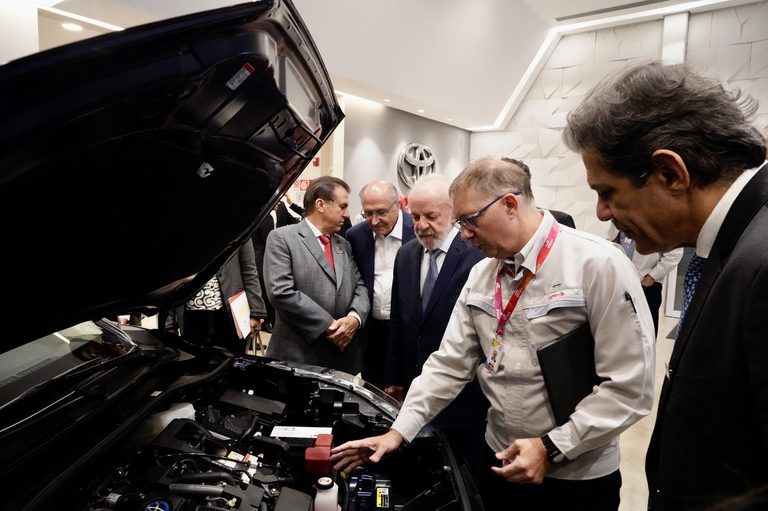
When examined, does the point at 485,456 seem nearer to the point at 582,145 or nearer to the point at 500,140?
the point at 582,145

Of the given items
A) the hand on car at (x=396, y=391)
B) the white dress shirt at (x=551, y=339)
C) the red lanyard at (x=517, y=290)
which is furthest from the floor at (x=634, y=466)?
the red lanyard at (x=517, y=290)

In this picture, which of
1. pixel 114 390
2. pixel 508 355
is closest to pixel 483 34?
pixel 508 355

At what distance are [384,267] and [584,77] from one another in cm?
678

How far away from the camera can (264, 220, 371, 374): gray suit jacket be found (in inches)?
100

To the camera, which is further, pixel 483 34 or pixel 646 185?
pixel 483 34

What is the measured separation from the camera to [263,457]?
4.69ft

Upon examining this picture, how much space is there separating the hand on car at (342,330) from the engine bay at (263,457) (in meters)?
0.73

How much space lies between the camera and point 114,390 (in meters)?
1.32

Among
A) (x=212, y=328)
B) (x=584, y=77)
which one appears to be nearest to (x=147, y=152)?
(x=212, y=328)

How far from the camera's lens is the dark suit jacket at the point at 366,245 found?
289 cm

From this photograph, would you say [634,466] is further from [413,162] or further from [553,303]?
[413,162]

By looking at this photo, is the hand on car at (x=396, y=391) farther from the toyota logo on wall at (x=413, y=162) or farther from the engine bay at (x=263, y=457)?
the toyota logo on wall at (x=413, y=162)

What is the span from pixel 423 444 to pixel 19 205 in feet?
4.02

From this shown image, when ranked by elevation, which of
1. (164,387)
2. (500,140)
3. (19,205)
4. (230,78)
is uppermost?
(500,140)
